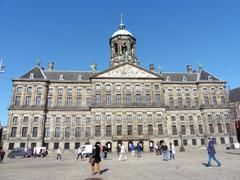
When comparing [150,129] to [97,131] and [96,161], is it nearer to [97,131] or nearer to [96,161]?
[97,131]

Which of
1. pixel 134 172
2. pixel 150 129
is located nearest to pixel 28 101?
pixel 150 129

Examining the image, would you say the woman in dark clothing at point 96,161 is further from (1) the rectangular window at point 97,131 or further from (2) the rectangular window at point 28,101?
(2) the rectangular window at point 28,101

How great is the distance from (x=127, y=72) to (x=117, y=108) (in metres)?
9.84

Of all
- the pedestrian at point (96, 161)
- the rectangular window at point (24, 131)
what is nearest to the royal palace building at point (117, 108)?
the rectangular window at point (24, 131)

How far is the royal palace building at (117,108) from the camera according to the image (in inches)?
1807

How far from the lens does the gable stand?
4992 cm

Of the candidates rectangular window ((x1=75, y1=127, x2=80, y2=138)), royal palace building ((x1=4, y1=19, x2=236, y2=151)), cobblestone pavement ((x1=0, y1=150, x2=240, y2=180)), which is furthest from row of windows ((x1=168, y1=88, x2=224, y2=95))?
cobblestone pavement ((x1=0, y1=150, x2=240, y2=180))

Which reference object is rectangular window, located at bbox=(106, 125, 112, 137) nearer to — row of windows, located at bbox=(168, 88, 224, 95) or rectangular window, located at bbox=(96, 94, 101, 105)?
rectangular window, located at bbox=(96, 94, 101, 105)

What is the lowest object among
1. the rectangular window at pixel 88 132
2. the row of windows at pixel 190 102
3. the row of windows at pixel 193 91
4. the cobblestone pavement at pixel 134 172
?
the cobblestone pavement at pixel 134 172

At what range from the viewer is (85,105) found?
50531mm

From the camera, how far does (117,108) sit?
46969 millimetres

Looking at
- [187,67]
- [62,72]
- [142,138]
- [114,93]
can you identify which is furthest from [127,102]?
[187,67]

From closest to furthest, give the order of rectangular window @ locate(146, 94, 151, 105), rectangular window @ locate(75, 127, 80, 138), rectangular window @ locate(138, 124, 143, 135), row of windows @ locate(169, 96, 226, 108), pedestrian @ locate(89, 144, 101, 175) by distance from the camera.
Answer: pedestrian @ locate(89, 144, 101, 175), rectangular window @ locate(138, 124, 143, 135), rectangular window @ locate(75, 127, 80, 138), rectangular window @ locate(146, 94, 151, 105), row of windows @ locate(169, 96, 226, 108)

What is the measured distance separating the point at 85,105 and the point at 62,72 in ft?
41.0
